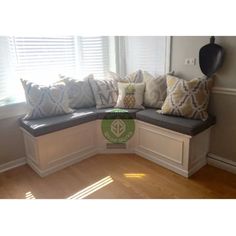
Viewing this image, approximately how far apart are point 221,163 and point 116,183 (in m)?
1.20

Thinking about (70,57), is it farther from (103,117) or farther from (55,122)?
(55,122)

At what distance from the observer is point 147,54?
3.06 metres

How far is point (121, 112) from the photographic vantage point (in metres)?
2.65

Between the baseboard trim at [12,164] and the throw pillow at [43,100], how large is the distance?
54 centimetres

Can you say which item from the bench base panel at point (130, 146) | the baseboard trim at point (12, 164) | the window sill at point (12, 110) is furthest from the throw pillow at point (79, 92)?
the baseboard trim at point (12, 164)

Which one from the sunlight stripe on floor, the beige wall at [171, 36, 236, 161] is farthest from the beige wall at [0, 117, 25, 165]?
the beige wall at [171, 36, 236, 161]

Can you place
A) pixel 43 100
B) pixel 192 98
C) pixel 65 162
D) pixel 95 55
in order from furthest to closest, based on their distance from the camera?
pixel 95 55, pixel 65 162, pixel 43 100, pixel 192 98

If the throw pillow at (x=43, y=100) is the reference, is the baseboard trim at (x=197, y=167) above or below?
below

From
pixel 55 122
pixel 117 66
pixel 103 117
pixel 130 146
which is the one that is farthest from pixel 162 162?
pixel 117 66

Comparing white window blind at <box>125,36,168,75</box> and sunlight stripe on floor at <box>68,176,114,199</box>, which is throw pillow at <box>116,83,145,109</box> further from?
sunlight stripe on floor at <box>68,176,114,199</box>

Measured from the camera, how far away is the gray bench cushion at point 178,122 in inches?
83.9

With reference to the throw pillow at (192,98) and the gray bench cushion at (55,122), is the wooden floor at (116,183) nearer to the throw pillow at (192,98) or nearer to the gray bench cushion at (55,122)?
the gray bench cushion at (55,122)
